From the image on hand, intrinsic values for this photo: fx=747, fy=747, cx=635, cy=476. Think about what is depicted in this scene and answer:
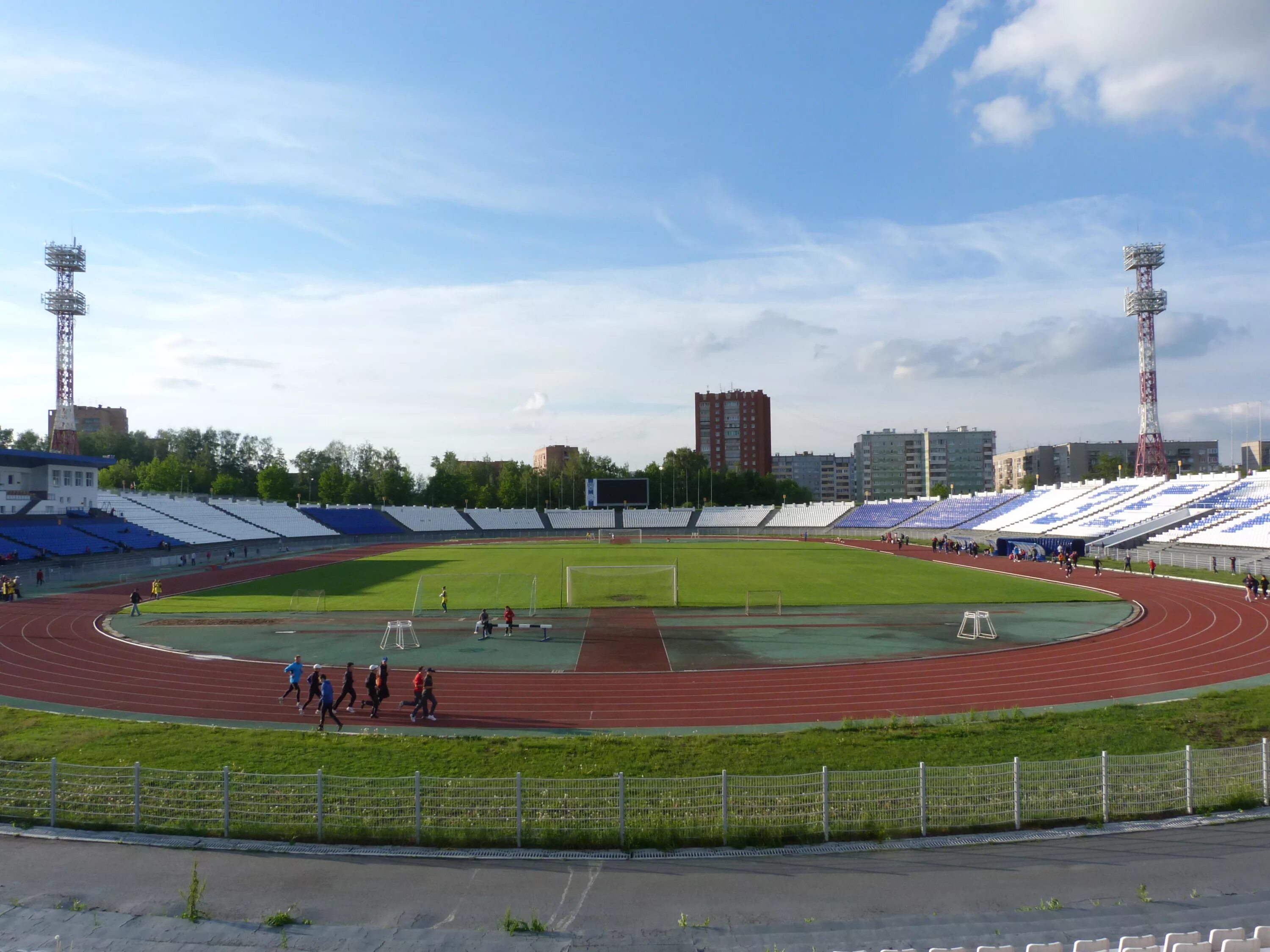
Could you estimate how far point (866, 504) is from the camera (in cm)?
10188

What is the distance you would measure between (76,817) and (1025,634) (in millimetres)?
27078

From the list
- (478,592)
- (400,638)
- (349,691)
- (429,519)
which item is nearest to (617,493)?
(429,519)

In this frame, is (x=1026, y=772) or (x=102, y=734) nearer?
(x=1026, y=772)

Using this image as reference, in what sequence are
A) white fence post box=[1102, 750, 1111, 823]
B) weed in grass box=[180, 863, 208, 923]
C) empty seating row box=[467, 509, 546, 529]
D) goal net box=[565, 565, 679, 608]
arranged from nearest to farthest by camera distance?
weed in grass box=[180, 863, 208, 923] → white fence post box=[1102, 750, 1111, 823] → goal net box=[565, 565, 679, 608] → empty seating row box=[467, 509, 546, 529]

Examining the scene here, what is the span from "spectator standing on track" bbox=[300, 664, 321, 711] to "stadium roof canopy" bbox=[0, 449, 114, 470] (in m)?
52.3

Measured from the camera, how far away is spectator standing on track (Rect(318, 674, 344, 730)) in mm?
16016

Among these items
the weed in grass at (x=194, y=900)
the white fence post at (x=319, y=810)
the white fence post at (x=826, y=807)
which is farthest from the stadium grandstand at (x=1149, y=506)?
the weed in grass at (x=194, y=900)

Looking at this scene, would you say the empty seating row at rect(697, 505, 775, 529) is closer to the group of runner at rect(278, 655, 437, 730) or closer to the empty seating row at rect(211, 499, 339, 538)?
the empty seating row at rect(211, 499, 339, 538)

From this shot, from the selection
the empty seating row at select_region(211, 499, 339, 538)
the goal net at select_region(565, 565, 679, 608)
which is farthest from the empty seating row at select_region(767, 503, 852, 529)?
the empty seating row at select_region(211, 499, 339, 538)

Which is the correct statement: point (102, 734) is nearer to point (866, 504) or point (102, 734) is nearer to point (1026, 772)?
point (1026, 772)

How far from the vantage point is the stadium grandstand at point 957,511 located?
79188 millimetres

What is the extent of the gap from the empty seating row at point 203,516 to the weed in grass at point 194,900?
67.7 metres

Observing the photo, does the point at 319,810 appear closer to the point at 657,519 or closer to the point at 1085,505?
the point at 1085,505

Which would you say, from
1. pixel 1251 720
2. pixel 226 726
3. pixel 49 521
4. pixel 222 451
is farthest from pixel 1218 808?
pixel 222 451
